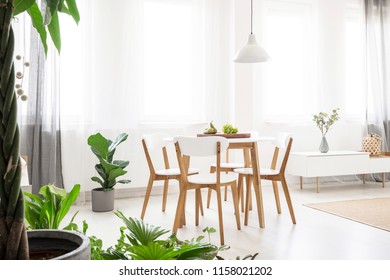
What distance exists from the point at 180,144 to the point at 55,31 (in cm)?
249

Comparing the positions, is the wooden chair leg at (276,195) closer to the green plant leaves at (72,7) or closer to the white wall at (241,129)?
the white wall at (241,129)

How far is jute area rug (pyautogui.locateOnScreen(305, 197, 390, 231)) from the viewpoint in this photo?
3576 millimetres

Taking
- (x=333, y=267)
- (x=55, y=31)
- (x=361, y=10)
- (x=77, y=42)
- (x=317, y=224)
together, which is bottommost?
(x=317, y=224)

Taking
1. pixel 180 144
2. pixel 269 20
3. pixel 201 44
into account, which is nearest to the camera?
pixel 180 144

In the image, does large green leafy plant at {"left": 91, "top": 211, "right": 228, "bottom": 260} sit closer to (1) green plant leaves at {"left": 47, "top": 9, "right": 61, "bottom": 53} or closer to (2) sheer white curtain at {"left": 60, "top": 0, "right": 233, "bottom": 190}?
(1) green plant leaves at {"left": 47, "top": 9, "right": 61, "bottom": 53}

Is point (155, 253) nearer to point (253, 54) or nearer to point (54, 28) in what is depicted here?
point (54, 28)

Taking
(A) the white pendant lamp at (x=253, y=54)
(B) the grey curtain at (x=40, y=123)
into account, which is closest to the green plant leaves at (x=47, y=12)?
(A) the white pendant lamp at (x=253, y=54)

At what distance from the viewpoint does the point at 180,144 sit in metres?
3.06

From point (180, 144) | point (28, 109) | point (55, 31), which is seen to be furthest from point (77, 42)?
point (55, 31)

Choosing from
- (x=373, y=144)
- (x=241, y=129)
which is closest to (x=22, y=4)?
(x=241, y=129)

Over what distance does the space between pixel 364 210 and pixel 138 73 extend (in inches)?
121

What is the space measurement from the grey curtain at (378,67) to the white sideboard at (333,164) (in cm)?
79

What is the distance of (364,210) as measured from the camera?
403 centimetres

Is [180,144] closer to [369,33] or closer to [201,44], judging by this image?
[201,44]
